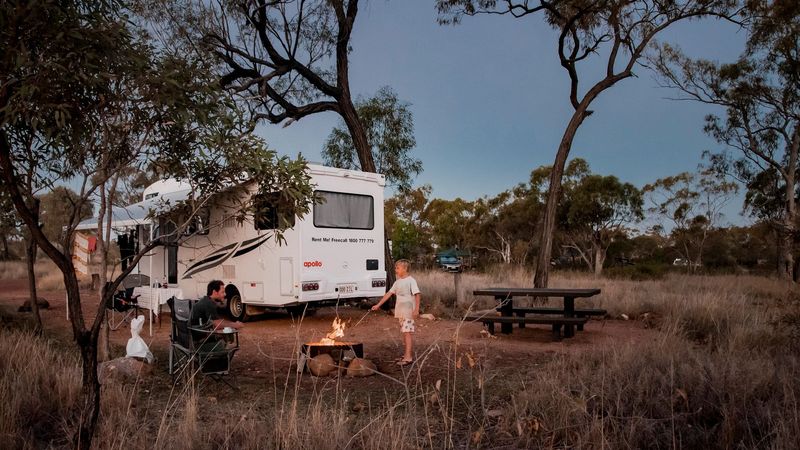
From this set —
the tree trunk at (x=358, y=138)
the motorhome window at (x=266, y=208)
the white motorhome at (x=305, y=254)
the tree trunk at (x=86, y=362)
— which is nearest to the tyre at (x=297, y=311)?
the white motorhome at (x=305, y=254)

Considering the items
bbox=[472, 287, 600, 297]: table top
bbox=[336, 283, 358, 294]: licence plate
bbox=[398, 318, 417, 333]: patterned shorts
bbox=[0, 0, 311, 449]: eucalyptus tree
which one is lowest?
bbox=[398, 318, 417, 333]: patterned shorts

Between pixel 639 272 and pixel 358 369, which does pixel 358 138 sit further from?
pixel 639 272

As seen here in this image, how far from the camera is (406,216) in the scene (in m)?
47.5

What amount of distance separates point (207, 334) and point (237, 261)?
19.0 feet

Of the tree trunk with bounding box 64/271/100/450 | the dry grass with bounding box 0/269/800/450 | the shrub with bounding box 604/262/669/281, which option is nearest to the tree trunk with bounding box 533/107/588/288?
the dry grass with bounding box 0/269/800/450

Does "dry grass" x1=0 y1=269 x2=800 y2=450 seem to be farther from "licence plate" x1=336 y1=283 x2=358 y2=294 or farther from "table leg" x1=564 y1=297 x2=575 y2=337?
"licence plate" x1=336 y1=283 x2=358 y2=294

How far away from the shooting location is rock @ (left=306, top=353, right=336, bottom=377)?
7.59m

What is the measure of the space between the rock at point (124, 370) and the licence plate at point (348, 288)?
17.6 ft

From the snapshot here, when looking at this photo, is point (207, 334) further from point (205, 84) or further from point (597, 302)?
point (597, 302)

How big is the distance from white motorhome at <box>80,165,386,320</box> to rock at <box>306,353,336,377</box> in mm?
4160

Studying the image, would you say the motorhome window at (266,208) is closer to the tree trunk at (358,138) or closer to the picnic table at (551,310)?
the picnic table at (551,310)

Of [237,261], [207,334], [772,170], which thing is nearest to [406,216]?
[772,170]

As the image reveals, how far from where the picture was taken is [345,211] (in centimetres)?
1304

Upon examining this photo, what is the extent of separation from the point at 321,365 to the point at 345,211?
18.8 ft
